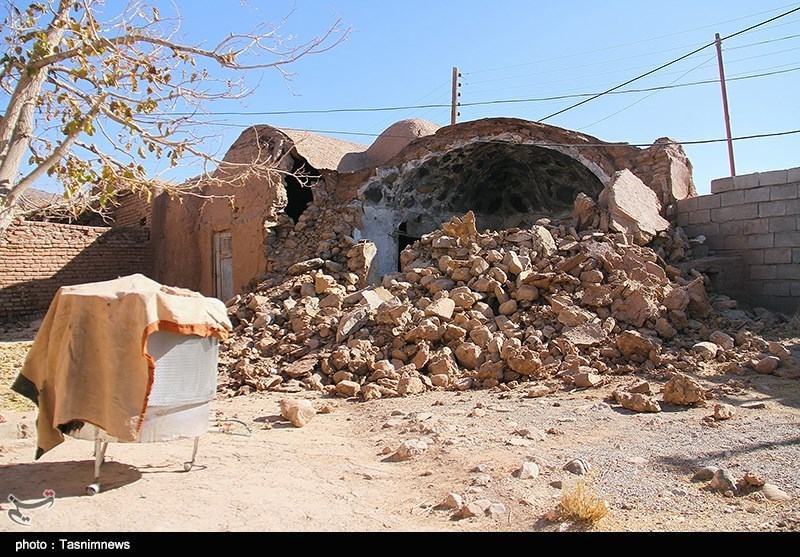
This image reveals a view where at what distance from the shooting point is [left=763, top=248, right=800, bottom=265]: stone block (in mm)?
8688

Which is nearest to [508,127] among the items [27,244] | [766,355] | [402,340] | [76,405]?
[402,340]

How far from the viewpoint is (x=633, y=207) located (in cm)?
919

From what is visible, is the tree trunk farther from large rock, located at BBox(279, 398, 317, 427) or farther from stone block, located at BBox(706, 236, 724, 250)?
stone block, located at BBox(706, 236, 724, 250)

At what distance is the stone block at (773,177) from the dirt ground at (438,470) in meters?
4.08

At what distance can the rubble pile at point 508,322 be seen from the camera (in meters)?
6.75

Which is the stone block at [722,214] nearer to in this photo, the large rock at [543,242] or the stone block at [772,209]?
the stone block at [772,209]

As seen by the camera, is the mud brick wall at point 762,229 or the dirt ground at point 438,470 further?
the mud brick wall at point 762,229

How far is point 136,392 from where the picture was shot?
3277mm

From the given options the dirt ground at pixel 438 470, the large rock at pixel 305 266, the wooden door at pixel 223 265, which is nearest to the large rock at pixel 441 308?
the dirt ground at pixel 438 470

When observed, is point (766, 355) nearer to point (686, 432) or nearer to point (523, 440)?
point (686, 432)

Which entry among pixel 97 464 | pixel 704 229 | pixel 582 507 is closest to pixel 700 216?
pixel 704 229

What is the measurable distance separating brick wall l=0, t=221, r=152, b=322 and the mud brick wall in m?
12.1

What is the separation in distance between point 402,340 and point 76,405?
464 cm

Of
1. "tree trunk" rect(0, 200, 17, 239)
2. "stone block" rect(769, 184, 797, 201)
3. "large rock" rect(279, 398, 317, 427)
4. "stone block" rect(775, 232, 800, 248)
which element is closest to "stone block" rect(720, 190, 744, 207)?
"stone block" rect(769, 184, 797, 201)
